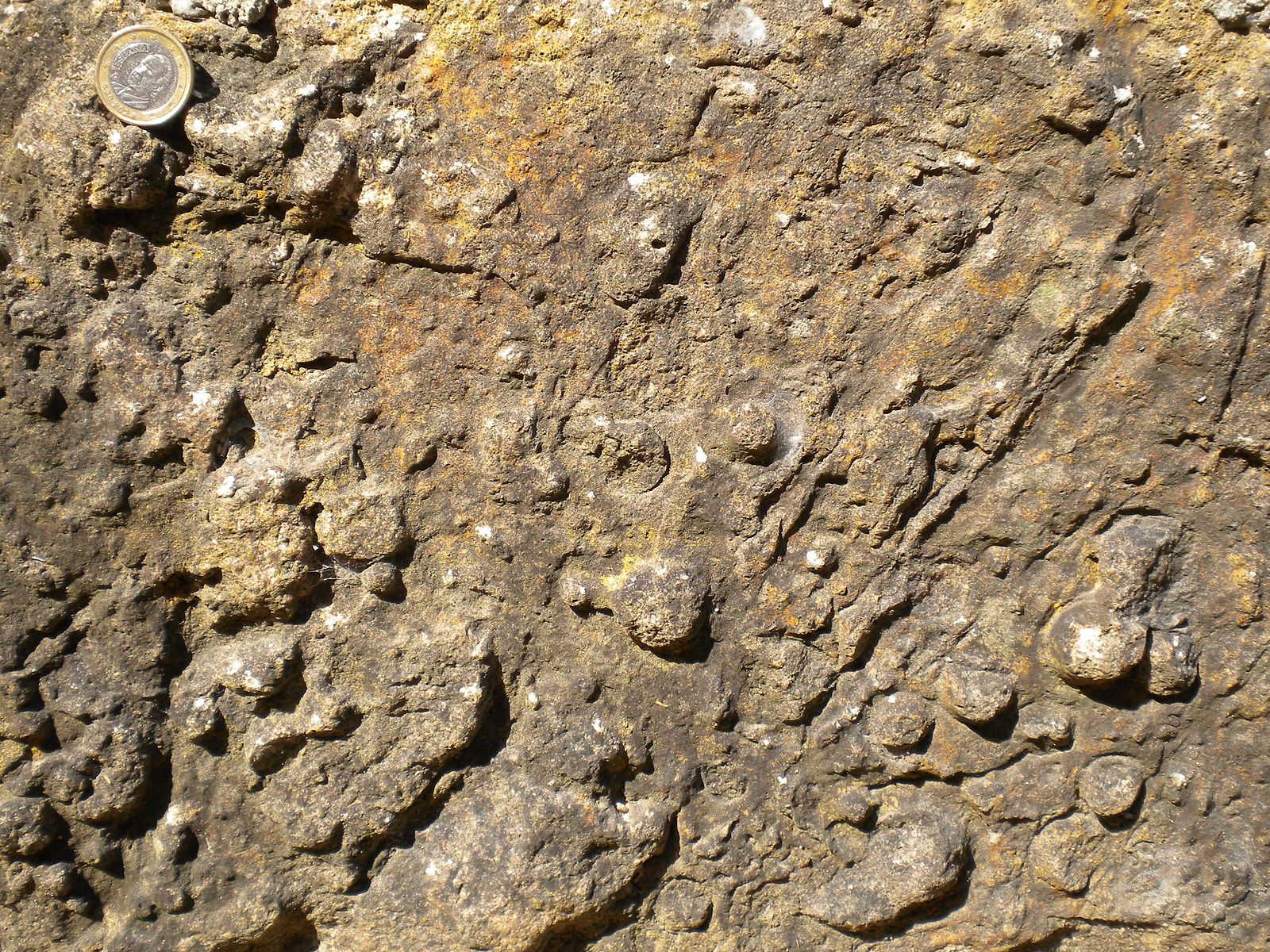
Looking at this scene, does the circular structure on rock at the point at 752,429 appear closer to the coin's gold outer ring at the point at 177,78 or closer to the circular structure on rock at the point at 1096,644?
the circular structure on rock at the point at 1096,644

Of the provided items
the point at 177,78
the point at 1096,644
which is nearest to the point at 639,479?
the point at 1096,644

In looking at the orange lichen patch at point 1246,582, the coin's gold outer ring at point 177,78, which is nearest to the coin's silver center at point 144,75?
the coin's gold outer ring at point 177,78

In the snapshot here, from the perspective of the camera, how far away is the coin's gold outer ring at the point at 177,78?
1.29 metres

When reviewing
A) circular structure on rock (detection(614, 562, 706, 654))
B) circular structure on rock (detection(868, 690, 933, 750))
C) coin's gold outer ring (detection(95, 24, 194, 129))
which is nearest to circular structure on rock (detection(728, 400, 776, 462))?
circular structure on rock (detection(614, 562, 706, 654))

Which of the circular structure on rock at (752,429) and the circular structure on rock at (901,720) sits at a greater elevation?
the circular structure on rock at (752,429)

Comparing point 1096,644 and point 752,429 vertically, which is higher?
point 752,429

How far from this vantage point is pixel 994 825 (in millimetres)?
1517

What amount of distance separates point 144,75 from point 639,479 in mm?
897

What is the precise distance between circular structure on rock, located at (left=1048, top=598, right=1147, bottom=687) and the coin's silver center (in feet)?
4.95

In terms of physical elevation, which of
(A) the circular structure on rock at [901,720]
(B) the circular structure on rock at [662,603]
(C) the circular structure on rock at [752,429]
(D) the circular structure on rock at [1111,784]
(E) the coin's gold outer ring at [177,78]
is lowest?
(D) the circular structure on rock at [1111,784]

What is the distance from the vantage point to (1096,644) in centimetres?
139

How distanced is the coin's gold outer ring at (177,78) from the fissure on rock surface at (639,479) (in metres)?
0.02

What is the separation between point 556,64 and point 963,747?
3.95ft

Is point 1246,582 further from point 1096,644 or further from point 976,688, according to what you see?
point 976,688
